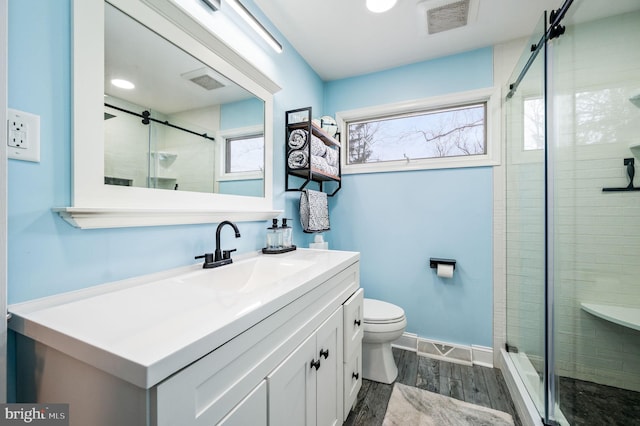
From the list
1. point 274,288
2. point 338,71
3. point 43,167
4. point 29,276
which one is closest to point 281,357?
point 274,288

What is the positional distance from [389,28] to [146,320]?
6.95 feet

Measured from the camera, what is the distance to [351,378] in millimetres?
1416

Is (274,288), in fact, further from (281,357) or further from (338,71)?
(338,71)

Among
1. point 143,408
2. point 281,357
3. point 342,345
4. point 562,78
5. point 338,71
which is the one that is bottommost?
point 342,345

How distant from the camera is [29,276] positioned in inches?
27.4

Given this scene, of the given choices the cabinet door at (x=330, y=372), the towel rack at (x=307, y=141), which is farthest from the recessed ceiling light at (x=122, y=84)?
the cabinet door at (x=330, y=372)

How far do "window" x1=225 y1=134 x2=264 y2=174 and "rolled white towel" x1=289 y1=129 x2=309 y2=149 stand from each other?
0.27m

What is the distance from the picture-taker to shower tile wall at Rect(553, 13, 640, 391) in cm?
140

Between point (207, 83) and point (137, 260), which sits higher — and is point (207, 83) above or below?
above

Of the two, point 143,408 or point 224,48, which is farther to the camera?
point 224,48

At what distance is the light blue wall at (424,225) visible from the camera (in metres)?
1.98

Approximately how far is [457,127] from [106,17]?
225 cm

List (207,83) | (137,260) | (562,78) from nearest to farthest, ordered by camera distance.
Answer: (137,260) → (207,83) → (562,78)

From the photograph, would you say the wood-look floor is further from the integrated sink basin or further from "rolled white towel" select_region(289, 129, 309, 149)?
"rolled white towel" select_region(289, 129, 309, 149)
